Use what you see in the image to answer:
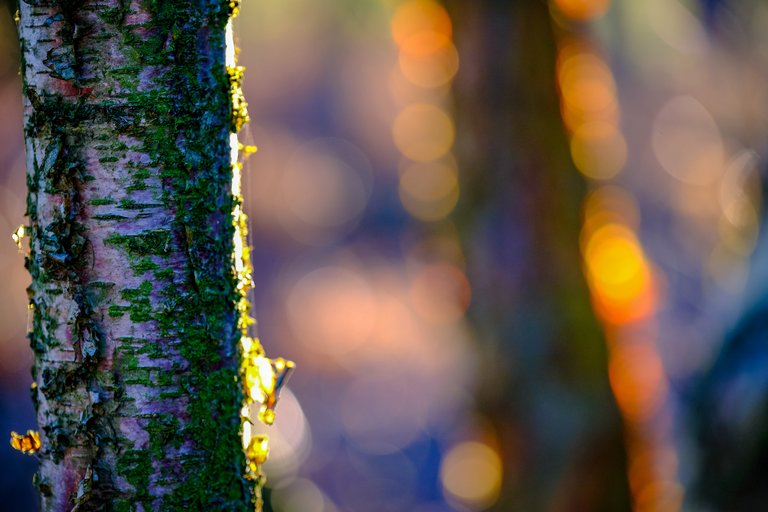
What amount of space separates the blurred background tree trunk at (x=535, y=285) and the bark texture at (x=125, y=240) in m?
2.56

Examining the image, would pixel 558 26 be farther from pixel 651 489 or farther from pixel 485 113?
pixel 651 489

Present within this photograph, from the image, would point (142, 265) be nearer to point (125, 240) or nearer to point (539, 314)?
point (125, 240)

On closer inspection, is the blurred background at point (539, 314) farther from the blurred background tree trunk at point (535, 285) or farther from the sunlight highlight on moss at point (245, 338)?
the sunlight highlight on moss at point (245, 338)

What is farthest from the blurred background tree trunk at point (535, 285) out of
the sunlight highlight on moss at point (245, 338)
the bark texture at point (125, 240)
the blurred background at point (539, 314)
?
the bark texture at point (125, 240)

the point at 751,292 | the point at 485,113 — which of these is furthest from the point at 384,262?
the point at 751,292

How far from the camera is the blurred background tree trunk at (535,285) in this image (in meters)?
3.45

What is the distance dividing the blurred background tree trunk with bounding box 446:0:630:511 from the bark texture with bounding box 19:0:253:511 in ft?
8.38

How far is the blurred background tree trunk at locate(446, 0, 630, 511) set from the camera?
11.3 ft

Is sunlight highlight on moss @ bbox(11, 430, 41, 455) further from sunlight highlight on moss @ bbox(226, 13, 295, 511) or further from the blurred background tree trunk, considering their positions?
the blurred background tree trunk

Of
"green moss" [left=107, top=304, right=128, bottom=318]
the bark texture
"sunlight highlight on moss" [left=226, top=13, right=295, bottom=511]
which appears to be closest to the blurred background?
"sunlight highlight on moss" [left=226, top=13, right=295, bottom=511]

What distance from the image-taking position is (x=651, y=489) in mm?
3457

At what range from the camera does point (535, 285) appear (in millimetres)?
3514

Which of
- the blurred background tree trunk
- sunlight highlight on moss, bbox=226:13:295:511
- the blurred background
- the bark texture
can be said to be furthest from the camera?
the blurred background tree trunk

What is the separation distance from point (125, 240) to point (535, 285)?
2690 millimetres
